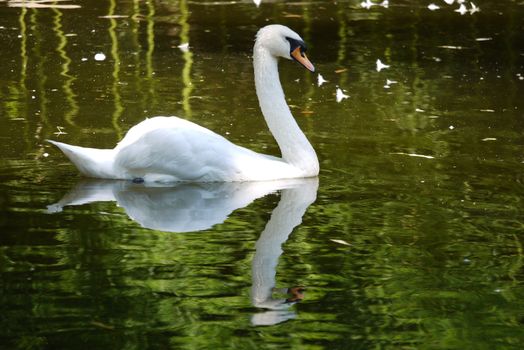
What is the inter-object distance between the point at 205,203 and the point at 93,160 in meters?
0.94

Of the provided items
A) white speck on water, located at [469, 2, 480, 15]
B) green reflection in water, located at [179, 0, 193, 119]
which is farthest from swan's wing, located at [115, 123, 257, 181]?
white speck on water, located at [469, 2, 480, 15]

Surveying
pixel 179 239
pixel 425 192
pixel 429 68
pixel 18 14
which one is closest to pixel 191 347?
pixel 179 239

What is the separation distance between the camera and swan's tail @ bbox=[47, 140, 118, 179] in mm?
8477

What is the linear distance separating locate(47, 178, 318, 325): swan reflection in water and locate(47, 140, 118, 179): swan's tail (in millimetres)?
63

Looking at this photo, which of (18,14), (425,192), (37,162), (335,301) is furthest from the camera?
(18,14)

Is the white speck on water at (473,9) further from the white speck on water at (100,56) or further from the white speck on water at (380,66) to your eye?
the white speck on water at (100,56)

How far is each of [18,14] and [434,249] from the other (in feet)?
30.3

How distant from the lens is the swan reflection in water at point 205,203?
713 centimetres

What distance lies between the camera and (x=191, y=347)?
5.32 meters

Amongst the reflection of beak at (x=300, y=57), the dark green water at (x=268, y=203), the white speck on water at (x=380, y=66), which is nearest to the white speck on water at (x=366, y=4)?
the dark green water at (x=268, y=203)

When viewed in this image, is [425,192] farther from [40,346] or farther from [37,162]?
[40,346]

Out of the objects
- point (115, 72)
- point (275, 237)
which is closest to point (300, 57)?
point (275, 237)

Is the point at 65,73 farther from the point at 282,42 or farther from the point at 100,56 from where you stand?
the point at 282,42

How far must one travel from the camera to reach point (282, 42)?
902 centimetres
